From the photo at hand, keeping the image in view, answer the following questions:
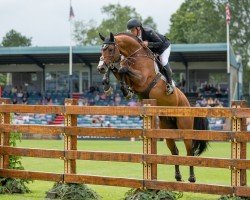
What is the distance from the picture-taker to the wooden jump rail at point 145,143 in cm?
804

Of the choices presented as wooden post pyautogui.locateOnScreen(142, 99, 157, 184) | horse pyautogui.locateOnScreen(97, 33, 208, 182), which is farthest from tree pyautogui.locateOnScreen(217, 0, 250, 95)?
wooden post pyautogui.locateOnScreen(142, 99, 157, 184)

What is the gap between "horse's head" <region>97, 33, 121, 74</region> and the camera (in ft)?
32.6

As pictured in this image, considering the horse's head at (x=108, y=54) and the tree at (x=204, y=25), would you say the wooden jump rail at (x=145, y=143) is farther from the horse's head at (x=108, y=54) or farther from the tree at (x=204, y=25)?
the tree at (x=204, y=25)

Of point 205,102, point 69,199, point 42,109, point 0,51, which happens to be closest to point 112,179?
point 69,199

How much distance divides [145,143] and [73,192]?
134 cm

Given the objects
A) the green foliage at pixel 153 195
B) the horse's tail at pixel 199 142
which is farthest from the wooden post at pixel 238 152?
the horse's tail at pixel 199 142

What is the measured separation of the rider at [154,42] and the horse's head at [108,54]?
841 mm

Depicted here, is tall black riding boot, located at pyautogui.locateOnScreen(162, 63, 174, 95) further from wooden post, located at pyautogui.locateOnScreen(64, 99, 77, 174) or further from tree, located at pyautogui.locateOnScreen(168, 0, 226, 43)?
tree, located at pyautogui.locateOnScreen(168, 0, 226, 43)

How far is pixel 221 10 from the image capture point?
242ft

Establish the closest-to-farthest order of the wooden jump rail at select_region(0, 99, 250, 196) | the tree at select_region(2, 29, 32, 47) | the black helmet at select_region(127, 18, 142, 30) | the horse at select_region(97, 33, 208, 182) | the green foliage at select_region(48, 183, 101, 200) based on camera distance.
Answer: the wooden jump rail at select_region(0, 99, 250, 196) < the green foliage at select_region(48, 183, 101, 200) < the horse at select_region(97, 33, 208, 182) < the black helmet at select_region(127, 18, 142, 30) < the tree at select_region(2, 29, 32, 47)

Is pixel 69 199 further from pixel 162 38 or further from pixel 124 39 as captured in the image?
pixel 162 38

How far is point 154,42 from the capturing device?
11.1 m

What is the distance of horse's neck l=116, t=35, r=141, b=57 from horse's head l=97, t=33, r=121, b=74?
41cm

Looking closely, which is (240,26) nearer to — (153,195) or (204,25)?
(204,25)
